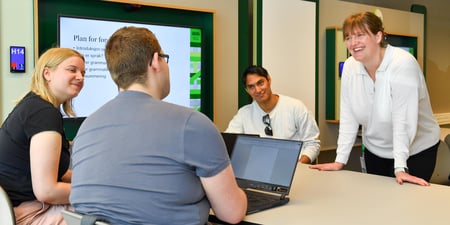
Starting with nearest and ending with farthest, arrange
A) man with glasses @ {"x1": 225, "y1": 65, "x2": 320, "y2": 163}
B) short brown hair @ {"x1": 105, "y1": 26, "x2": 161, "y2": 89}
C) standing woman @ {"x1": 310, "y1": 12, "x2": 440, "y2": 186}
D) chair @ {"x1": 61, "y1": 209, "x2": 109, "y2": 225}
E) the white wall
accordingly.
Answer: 1. chair @ {"x1": 61, "y1": 209, "x2": 109, "y2": 225}
2. short brown hair @ {"x1": 105, "y1": 26, "x2": 161, "y2": 89}
3. standing woman @ {"x1": 310, "y1": 12, "x2": 440, "y2": 186}
4. man with glasses @ {"x1": 225, "y1": 65, "x2": 320, "y2": 163}
5. the white wall

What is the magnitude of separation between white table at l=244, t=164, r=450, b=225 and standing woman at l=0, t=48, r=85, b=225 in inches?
29.9

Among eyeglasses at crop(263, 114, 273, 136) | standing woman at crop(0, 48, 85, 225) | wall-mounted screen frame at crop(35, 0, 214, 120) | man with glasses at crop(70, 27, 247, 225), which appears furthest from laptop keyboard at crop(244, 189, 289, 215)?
wall-mounted screen frame at crop(35, 0, 214, 120)

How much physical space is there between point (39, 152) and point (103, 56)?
5.70ft

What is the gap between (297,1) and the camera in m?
4.34

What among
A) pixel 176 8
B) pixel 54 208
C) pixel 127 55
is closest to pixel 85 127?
pixel 127 55

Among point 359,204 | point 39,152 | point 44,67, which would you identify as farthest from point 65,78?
point 359,204

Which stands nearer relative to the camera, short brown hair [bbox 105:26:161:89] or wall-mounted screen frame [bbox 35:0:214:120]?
short brown hair [bbox 105:26:161:89]

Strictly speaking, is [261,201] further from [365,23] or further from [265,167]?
[365,23]

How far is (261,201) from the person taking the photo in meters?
1.76

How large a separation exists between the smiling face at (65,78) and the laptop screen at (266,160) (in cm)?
73

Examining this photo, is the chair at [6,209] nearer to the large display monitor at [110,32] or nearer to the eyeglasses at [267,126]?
the large display monitor at [110,32]

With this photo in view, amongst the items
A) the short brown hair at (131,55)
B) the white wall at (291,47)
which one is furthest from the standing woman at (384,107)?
the white wall at (291,47)

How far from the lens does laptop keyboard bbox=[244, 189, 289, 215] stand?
1.67m

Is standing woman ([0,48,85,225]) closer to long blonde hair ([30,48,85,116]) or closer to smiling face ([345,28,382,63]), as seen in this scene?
long blonde hair ([30,48,85,116])
